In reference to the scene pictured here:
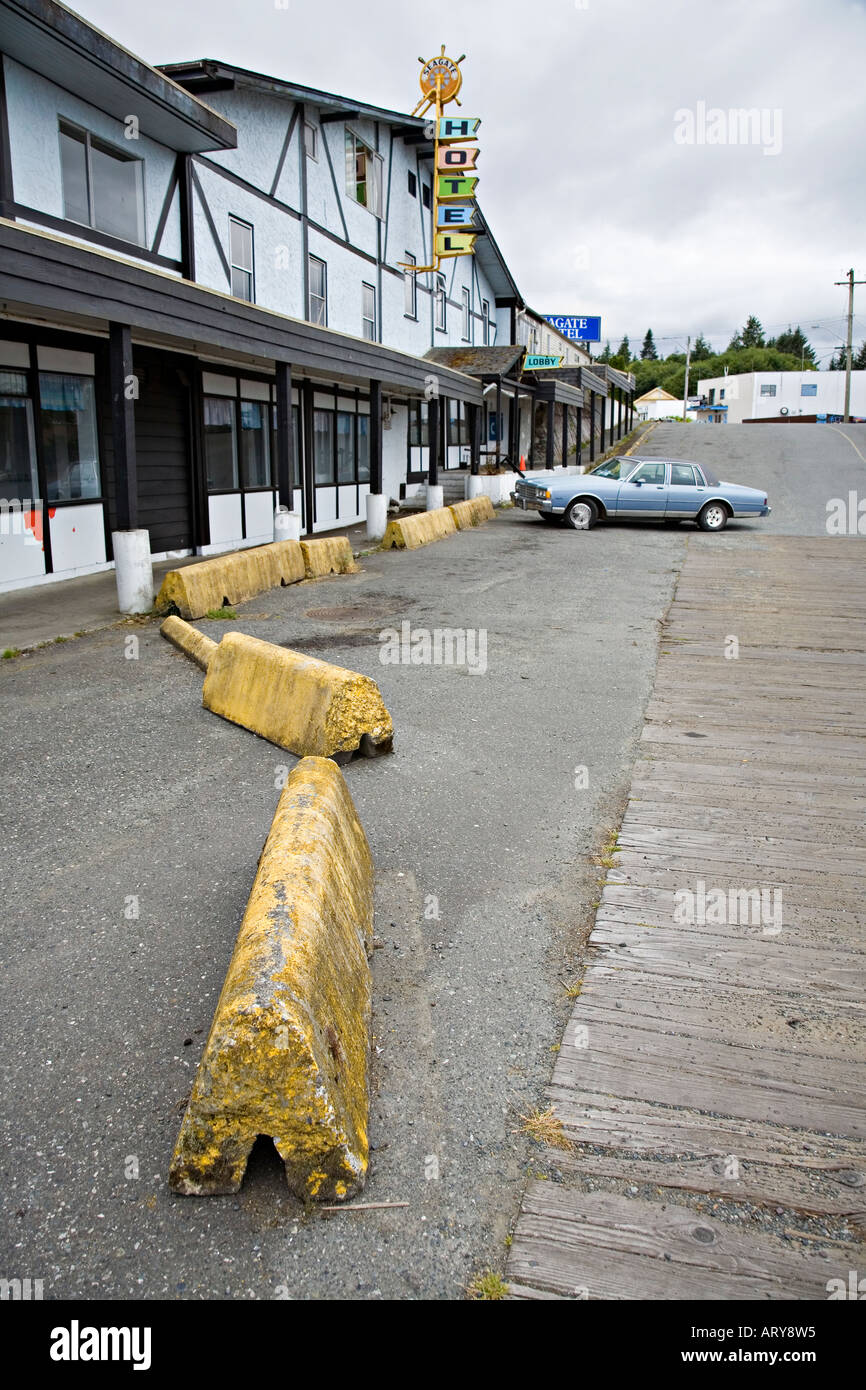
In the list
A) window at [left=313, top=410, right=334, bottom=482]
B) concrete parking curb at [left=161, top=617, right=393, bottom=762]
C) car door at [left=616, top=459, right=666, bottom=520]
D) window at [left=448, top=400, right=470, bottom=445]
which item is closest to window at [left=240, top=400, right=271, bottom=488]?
window at [left=313, top=410, right=334, bottom=482]

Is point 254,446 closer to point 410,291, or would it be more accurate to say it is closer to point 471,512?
point 471,512

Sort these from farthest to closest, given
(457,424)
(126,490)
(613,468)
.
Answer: (457,424), (613,468), (126,490)

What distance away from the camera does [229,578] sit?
12266mm

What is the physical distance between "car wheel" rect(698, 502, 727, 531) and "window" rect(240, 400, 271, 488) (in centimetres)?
1019

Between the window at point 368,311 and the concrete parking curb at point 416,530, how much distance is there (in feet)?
19.0

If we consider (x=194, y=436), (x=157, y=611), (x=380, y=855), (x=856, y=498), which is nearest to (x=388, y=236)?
(x=194, y=436)

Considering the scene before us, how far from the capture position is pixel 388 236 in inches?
979

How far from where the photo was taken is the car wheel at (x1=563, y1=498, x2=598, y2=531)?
22469 mm

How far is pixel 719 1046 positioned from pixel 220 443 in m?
16.0

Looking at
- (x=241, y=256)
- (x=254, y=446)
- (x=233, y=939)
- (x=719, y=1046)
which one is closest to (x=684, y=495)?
(x=254, y=446)

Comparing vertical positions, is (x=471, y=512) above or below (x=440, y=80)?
below

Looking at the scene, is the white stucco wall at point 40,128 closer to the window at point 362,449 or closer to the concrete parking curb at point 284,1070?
the window at point 362,449

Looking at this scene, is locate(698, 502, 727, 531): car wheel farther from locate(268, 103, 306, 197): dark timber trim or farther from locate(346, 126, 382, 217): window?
locate(268, 103, 306, 197): dark timber trim

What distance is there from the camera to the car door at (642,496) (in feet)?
73.8
